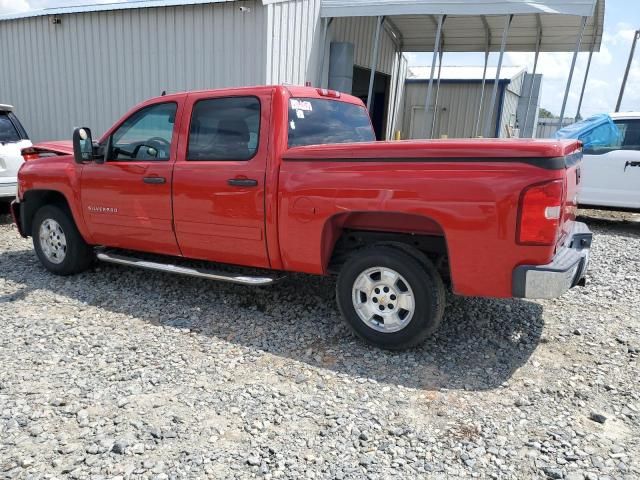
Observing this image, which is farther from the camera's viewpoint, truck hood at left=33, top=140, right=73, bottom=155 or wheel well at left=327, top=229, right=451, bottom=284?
truck hood at left=33, top=140, right=73, bottom=155

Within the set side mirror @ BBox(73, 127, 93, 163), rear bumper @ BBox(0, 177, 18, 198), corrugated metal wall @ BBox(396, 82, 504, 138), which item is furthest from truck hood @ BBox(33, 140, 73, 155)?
corrugated metal wall @ BBox(396, 82, 504, 138)

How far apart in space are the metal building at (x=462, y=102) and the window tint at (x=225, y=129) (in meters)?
15.5

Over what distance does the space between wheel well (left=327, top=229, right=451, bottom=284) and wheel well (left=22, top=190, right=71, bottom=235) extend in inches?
125

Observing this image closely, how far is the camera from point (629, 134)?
8422mm

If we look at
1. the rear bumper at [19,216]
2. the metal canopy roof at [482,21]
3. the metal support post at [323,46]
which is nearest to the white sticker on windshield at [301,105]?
the rear bumper at [19,216]

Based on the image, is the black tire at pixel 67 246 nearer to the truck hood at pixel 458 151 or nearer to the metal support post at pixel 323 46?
the truck hood at pixel 458 151

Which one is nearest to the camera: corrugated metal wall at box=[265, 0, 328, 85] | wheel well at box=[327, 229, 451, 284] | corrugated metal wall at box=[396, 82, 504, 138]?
wheel well at box=[327, 229, 451, 284]

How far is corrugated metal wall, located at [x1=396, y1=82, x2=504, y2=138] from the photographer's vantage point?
19.6m

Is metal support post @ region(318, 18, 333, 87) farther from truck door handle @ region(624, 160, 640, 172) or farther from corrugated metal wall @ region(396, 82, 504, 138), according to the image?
corrugated metal wall @ region(396, 82, 504, 138)

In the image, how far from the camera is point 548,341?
13.3 feet

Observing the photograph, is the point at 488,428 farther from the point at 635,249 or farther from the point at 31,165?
the point at 635,249

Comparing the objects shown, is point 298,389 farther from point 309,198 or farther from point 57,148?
point 57,148

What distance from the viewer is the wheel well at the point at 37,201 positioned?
548 cm

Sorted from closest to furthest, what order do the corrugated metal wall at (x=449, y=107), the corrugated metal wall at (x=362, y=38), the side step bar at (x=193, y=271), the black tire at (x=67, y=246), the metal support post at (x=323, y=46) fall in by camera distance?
the side step bar at (x=193, y=271) → the black tire at (x=67, y=246) → the metal support post at (x=323, y=46) → the corrugated metal wall at (x=362, y=38) → the corrugated metal wall at (x=449, y=107)
